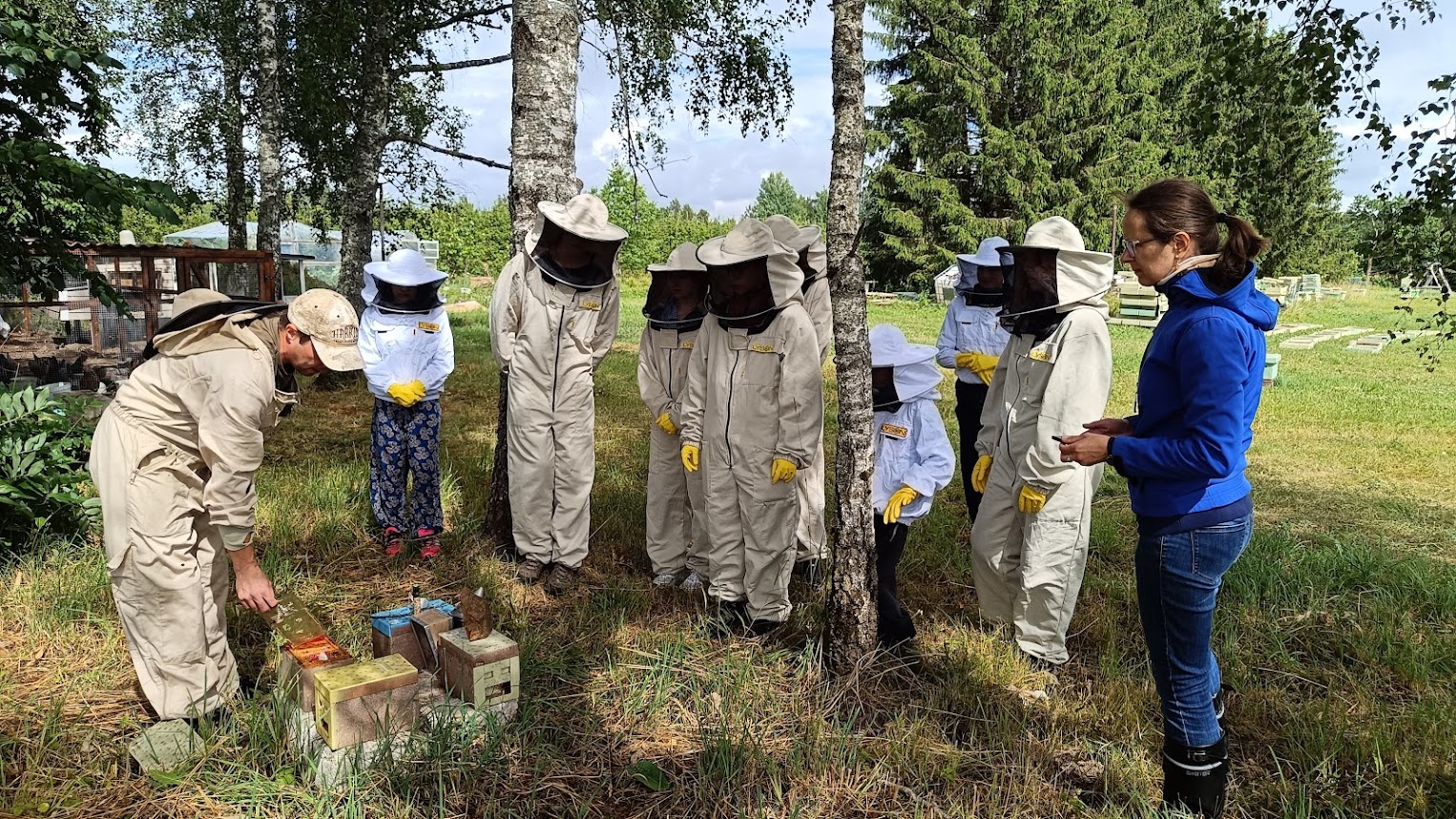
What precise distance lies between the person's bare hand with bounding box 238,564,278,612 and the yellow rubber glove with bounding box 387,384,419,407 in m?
2.28

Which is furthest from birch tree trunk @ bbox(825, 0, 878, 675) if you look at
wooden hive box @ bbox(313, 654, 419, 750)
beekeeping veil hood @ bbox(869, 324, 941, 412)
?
wooden hive box @ bbox(313, 654, 419, 750)

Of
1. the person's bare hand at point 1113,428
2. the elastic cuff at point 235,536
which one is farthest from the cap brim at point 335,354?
the person's bare hand at point 1113,428

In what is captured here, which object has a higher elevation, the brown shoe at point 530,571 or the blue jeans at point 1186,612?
the blue jeans at point 1186,612

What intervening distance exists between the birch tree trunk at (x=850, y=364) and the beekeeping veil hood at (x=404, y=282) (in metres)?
3.03

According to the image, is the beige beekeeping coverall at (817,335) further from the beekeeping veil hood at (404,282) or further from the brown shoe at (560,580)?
the beekeeping veil hood at (404,282)

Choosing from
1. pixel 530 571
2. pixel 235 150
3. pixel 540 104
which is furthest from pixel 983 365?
pixel 235 150

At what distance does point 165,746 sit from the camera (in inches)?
124

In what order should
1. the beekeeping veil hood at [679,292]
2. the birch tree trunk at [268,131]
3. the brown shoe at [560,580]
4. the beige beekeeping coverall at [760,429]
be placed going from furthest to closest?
the birch tree trunk at [268,131]
the beekeeping veil hood at [679,292]
the brown shoe at [560,580]
the beige beekeeping coverall at [760,429]

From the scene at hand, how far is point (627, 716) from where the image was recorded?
365 cm

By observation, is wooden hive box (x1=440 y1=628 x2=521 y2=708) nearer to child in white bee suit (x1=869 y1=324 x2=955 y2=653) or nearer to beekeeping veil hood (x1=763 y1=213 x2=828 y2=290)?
child in white bee suit (x1=869 y1=324 x2=955 y2=653)

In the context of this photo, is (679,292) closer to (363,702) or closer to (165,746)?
(363,702)

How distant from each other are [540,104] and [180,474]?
132 inches

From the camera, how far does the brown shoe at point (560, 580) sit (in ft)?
16.7

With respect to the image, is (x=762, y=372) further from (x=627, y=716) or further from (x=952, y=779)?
(x=952, y=779)
